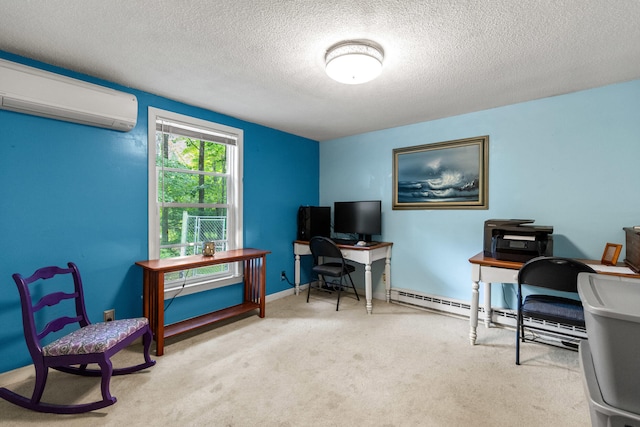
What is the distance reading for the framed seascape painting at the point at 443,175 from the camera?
300cm

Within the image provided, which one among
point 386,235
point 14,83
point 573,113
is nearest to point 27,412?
point 14,83

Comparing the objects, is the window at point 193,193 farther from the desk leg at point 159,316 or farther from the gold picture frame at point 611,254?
the gold picture frame at point 611,254

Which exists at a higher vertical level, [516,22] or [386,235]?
[516,22]

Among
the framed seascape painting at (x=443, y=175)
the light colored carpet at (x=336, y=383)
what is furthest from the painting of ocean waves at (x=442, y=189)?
the light colored carpet at (x=336, y=383)

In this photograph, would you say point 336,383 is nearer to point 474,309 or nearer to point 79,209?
point 474,309

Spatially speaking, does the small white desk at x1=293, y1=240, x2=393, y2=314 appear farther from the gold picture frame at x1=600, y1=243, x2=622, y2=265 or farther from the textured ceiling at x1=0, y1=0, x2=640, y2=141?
the gold picture frame at x1=600, y1=243, x2=622, y2=265

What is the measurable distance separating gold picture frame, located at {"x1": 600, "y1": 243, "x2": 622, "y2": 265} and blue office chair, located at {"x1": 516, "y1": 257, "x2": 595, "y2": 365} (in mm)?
395

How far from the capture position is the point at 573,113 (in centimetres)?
250

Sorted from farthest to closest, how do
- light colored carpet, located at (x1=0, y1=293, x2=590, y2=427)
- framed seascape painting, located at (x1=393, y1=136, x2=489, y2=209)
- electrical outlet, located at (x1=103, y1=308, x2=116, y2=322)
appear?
framed seascape painting, located at (x1=393, y1=136, x2=489, y2=209) → electrical outlet, located at (x1=103, y1=308, x2=116, y2=322) → light colored carpet, located at (x1=0, y1=293, x2=590, y2=427)

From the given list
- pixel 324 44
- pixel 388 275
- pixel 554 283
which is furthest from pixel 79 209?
pixel 554 283

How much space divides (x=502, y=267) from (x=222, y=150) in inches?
118

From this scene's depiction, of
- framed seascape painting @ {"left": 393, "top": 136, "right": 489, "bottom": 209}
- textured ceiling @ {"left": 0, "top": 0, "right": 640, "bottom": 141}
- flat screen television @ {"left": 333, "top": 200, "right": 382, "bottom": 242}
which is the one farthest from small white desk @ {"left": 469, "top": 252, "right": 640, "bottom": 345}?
textured ceiling @ {"left": 0, "top": 0, "right": 640, "bottom": 141}

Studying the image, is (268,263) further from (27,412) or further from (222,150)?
(27,412)

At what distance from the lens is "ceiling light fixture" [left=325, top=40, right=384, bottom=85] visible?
69.6 inches
